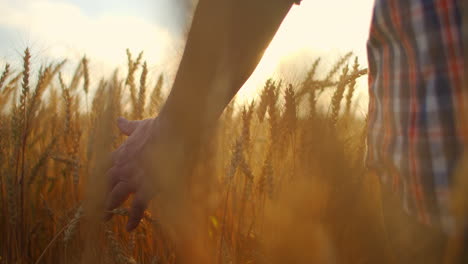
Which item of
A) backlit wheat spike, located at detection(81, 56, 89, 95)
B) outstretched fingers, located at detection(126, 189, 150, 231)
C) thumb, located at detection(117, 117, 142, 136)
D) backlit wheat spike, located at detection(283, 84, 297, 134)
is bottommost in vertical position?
outstretched fingers, located at detection(126, 189, 150, 231)

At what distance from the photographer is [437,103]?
1.45ft

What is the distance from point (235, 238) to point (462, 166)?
0.78 meters

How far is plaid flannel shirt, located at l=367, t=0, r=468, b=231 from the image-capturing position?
0.43 m

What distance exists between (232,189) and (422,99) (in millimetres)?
797

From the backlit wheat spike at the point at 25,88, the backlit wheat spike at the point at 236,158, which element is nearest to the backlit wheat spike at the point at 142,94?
the backlit wheat spike at the point at 25,88

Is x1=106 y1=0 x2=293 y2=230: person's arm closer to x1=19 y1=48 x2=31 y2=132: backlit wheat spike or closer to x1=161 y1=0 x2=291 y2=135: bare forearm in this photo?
x1=161 y1=0 x2=291 y2=135: bare forearm

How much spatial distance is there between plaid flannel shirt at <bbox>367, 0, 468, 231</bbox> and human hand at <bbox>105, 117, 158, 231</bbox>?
418 mm

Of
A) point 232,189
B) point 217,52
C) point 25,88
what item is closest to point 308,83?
point 232,189

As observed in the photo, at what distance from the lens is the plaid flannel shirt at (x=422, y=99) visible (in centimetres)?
43

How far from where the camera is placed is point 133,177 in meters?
0.72

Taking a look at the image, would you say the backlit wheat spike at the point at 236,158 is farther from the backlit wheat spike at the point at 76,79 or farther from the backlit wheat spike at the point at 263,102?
the backlit wheat spike at the point at 76,79

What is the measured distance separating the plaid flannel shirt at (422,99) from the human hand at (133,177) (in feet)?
1.37

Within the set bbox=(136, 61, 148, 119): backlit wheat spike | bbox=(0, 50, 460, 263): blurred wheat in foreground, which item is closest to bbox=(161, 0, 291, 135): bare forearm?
bbox=(0, 50, 460, 263): blurred wheat in foreground

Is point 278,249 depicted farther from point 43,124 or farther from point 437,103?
point 43,124
